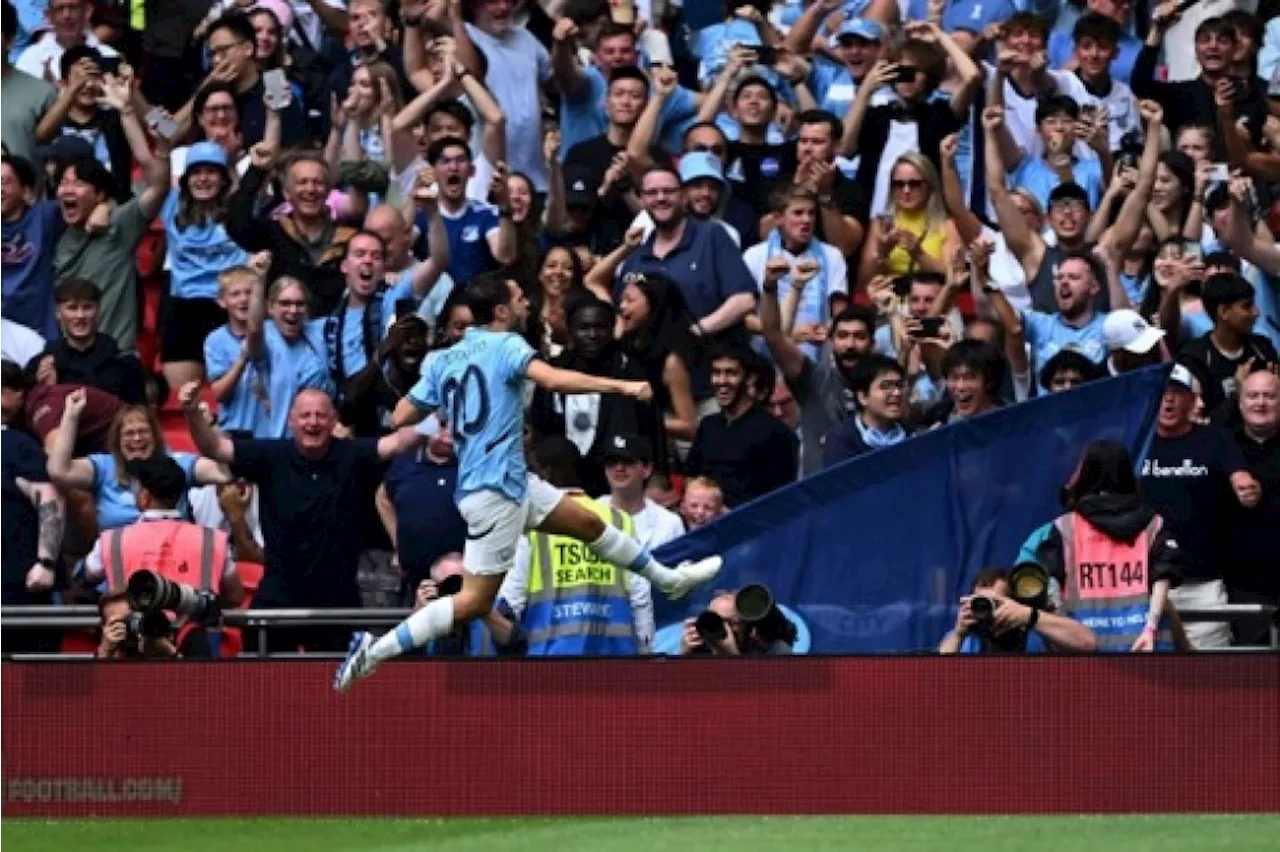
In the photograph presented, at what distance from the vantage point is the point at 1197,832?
49.0 feet

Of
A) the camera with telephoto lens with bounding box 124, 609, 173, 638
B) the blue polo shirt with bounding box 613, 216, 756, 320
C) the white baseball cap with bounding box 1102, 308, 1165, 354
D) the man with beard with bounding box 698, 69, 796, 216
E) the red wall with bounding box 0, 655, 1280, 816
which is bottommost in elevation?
the red wall with bounding box 0, 655, 1280, 816

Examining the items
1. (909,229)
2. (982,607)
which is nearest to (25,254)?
(909,229)

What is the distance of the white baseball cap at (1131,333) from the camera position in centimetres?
1841

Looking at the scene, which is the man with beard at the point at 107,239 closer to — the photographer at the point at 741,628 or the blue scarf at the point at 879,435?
the blue scarf at the point at 879,435

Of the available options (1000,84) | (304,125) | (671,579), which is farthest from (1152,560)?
(304,125)

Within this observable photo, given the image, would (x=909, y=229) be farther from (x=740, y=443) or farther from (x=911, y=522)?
(x=911, y=522)

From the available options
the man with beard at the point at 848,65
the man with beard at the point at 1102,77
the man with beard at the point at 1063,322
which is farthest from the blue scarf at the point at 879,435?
the man with beard at the point at 1102,77

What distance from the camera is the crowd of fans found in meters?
18.4

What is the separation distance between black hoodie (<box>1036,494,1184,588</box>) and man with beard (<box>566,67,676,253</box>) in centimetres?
556

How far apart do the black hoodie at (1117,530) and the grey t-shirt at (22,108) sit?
7987mm

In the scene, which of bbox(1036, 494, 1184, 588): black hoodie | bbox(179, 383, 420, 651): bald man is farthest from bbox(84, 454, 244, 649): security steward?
bbox(1036, 494, 1184, 588): black hoodie

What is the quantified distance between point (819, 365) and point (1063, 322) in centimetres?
135

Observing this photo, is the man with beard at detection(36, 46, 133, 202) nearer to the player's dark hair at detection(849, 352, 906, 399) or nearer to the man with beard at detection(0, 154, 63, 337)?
the man with beard at detection(0, 154, 63, 337)

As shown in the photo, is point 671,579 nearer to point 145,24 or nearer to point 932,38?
point 932,38
